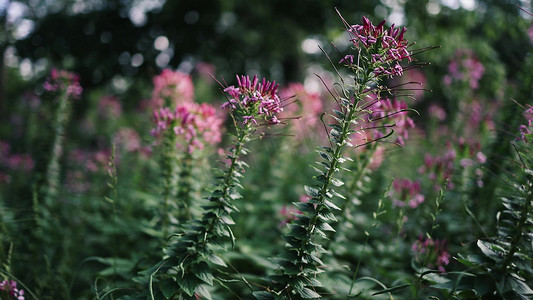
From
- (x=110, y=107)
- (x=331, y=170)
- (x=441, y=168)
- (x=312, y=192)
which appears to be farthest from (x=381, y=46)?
(x=110, y=107)

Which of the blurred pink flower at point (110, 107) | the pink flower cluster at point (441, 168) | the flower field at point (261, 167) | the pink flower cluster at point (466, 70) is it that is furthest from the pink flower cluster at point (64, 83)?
the pink flower cluster at point (466, 70)

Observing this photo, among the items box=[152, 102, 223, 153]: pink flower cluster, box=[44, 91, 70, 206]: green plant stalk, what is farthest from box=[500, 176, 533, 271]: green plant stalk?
box=[44, 91, 70, 206]: green plant stalk

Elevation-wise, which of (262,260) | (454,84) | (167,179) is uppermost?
(454,84)

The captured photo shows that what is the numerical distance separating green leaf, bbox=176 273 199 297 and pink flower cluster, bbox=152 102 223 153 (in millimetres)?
941

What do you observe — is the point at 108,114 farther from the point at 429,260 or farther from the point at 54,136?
the point at 429,260

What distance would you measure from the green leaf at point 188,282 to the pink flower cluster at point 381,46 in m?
1.11

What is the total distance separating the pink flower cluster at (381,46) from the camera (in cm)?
118

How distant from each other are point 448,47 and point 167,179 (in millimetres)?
5156

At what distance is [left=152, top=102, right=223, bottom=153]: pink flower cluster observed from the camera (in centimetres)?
200

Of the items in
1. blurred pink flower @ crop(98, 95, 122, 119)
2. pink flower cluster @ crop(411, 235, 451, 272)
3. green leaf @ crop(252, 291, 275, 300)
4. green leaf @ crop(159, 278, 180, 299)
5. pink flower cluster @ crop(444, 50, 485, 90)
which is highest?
pink flower cluster @ crop(444, 50, 485, 90)

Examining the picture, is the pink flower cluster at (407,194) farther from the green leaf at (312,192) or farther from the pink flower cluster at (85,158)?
the pink flower cluster at (85,158)

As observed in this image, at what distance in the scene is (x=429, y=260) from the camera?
1.92m

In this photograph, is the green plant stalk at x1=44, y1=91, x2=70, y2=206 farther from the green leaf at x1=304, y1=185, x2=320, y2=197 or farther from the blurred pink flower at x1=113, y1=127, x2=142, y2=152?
the green leaf at x1=304, y1=185, x2=320, y2=197

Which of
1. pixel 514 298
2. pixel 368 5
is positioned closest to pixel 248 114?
pixel 514 298
